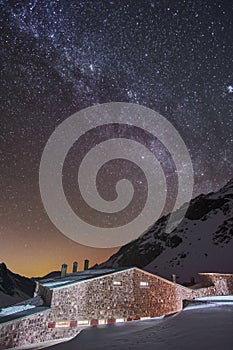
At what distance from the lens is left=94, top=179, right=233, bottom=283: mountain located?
217 ft

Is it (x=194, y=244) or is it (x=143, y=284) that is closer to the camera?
(x=143, y=284)

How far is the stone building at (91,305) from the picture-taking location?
15633 mm

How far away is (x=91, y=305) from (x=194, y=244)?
68.3 m

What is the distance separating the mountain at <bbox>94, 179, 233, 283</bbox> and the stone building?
4210 centimetres

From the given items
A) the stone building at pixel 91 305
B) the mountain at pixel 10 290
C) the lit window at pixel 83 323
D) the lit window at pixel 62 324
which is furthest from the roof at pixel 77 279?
the mountain at pixel 10 290

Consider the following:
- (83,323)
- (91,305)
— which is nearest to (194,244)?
(91,305)

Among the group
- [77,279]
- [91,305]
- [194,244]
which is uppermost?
[194,244]

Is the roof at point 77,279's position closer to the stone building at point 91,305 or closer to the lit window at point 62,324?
the stone building at point 91,305

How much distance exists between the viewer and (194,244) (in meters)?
80.2

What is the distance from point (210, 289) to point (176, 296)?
5729mm

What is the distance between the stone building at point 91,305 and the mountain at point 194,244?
138 feet

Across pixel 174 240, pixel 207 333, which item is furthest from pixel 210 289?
pixel 174 240

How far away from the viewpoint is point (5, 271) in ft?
263

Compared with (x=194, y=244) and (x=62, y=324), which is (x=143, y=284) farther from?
(x=194, y=244)
